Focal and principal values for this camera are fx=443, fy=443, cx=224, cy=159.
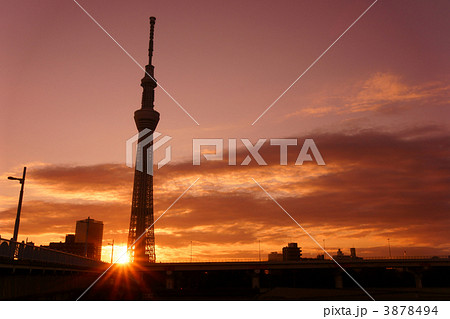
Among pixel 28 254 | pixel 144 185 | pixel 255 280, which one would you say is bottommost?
pixel 255 280

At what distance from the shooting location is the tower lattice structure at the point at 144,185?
17662cm

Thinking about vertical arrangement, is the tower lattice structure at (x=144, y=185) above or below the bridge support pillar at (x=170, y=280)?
above

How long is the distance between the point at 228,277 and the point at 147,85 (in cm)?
8903

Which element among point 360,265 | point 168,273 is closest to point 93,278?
point 168,273

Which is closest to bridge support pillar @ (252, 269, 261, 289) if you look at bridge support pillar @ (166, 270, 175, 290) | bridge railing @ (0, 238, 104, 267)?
bridge support pillar @ (166, 270, 175, 290)

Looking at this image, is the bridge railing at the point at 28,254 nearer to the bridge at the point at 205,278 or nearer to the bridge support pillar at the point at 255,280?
the bridge at the point at 205,278

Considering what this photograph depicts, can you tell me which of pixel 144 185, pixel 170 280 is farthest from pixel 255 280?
pixel 144 185

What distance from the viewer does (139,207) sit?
7170 inches

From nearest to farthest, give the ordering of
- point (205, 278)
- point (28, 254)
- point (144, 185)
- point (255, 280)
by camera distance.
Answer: point (28, 254) < point (255, 280) < point (205, 278) < point (144, 185)

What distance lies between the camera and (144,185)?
185875 millimetres

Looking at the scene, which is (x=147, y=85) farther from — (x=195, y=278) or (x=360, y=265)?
(x=360, y=265)

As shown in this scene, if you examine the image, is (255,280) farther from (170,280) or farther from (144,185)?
(144,185)

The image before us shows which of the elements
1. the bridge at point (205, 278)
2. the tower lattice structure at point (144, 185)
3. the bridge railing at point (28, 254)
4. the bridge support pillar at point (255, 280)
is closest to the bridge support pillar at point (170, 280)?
the bridge at point (205, 278)

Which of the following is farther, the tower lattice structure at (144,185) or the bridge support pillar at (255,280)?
the tower lattice structure at (144,185)
